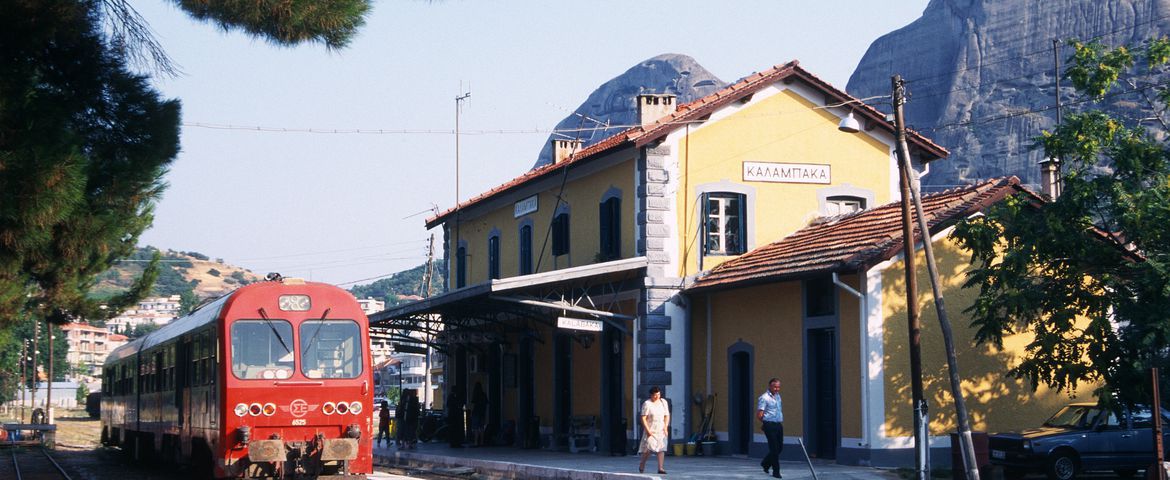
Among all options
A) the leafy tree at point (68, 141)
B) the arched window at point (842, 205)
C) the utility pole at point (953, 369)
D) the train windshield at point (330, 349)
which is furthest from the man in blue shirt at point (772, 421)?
the leafy tree at point (68, 141)

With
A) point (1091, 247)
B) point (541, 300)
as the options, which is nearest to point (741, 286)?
point (541, 300)

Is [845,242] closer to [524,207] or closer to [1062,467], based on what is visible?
[1062,467]

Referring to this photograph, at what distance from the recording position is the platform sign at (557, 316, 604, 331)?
23562 millimetres

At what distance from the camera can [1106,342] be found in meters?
18.3

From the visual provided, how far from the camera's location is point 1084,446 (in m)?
20.1

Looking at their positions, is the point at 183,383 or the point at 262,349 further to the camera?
the point at 183,383

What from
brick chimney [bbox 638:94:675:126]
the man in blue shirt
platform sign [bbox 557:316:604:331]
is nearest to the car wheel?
the man in blue shirt

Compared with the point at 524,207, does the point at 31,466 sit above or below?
below

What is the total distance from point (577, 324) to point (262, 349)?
7.92 meters

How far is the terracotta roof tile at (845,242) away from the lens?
69.3 ft

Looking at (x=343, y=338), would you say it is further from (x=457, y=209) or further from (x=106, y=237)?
(x=457, y=209)

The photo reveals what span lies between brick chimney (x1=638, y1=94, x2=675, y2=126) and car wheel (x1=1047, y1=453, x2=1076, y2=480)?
12034 millimetres

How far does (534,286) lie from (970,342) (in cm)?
822

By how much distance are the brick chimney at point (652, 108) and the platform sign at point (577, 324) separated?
603 cm
